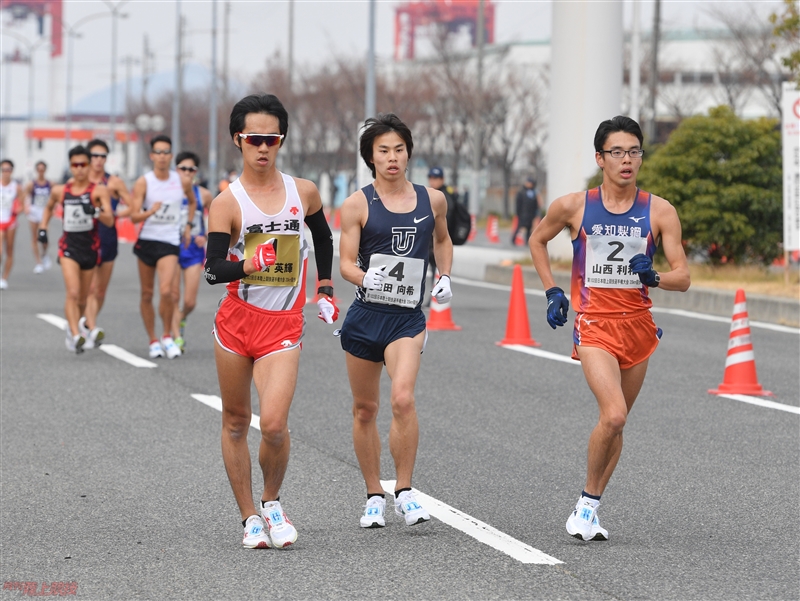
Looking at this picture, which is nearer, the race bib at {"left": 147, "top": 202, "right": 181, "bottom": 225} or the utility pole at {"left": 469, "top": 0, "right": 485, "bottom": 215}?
the race bib at {"left": 147, "top": 202, "right": 181, "bottom": 225}

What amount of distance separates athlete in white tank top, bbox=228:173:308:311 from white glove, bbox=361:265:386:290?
1.33 ft

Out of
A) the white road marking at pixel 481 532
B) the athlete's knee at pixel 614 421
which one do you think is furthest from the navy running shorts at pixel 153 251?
the athlete's knee at pixel 614 421

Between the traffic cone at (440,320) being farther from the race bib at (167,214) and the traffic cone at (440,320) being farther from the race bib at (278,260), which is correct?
the race bib at (278,260)

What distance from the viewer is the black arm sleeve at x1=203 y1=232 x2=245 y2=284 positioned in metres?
6.09

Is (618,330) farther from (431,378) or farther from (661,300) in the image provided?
(661,300)

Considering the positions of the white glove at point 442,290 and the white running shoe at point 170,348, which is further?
the white running shoe at point 170,348

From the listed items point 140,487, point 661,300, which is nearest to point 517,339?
point 661,300

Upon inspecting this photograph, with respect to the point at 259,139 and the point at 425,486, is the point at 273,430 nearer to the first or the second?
the point at 259,139

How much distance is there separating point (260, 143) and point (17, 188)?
60.3 ft

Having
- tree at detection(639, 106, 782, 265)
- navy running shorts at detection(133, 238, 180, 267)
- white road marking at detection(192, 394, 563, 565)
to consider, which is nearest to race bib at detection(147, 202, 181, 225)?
navy running shorts at detection(133, 238, 180, 267)

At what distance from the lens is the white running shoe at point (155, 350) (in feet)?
44.7

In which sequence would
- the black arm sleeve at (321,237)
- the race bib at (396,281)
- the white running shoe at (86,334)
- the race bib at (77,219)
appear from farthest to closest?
the white running shoe at (86,334), the race bib at (77,219), the race bib at (396,281), the black arm sleeve at (321,237)

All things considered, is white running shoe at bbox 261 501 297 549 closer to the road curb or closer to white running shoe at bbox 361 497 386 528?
white running shoe at bbox 361 497 386 528

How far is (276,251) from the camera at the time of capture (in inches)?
249
